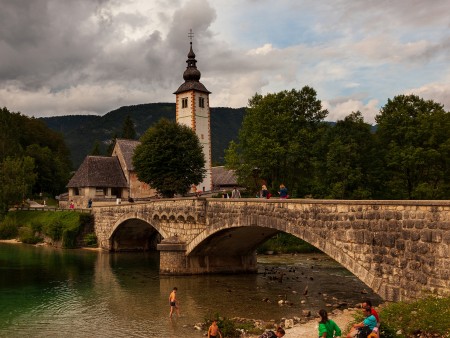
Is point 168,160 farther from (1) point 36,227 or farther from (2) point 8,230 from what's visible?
(2) point 8,230

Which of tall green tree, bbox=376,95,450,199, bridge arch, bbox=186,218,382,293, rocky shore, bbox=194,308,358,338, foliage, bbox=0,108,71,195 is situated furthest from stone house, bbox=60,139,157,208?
rocky shore, bbox=194,308,358,338

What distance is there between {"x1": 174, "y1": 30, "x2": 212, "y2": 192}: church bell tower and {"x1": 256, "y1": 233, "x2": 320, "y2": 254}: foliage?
21.4m

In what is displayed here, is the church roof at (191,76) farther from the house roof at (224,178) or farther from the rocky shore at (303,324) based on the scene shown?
the rocky shore at (303,324)

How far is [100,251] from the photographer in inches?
2069

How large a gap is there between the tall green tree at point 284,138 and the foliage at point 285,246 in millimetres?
5231

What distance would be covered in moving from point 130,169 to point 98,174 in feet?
15.4

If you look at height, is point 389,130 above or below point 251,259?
above

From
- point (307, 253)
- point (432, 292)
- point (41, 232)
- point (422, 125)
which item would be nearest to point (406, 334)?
point (432, 292)

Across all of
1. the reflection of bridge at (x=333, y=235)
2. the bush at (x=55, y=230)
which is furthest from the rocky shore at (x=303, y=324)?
the bush at (x=55, y=230)

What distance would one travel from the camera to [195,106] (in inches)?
2726

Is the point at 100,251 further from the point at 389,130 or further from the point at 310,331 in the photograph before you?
the point at 310,331

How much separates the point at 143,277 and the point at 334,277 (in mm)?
13744

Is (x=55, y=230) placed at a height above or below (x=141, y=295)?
above

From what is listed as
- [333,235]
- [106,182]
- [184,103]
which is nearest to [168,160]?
[184,103]
